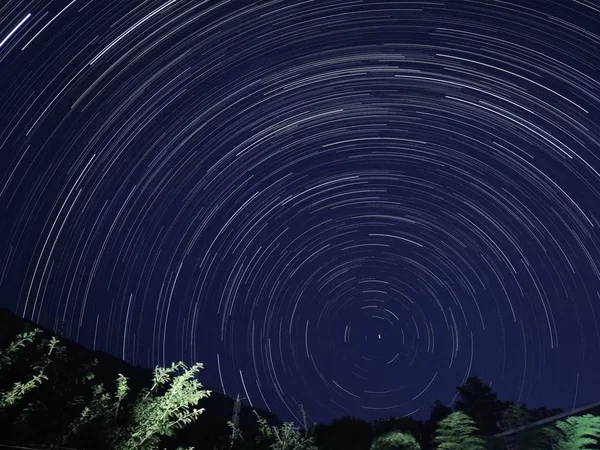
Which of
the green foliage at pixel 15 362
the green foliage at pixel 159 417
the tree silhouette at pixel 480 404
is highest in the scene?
the tree silhouette at pixel 480 404

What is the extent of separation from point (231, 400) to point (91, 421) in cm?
8366

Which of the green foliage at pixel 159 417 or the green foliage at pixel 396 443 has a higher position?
the green foliage at pixel 396 443

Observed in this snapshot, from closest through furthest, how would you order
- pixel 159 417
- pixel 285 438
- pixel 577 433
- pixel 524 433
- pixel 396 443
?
pixel 159 417
pixel 285 438
pixel 577 433
pixel 524 433
pixel 396 443

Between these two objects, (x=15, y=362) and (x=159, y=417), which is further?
(x=15, y=362)

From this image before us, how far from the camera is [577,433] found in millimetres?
31891

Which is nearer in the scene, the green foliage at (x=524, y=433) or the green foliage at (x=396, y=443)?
the green foliage at (x=524, y=433)

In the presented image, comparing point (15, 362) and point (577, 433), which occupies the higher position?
point (577, 433)

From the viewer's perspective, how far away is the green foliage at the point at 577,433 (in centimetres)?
3138

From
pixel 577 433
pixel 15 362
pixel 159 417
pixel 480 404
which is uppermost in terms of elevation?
pixel 480 404

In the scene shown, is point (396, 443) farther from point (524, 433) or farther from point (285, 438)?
point (285, 438)

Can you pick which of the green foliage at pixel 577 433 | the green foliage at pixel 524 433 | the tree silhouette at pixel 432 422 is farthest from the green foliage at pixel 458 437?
the tree silhouette at pixel 432 422

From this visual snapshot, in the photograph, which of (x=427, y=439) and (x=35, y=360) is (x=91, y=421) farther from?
(x=427, y=439)

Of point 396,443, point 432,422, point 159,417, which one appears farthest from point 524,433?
point 159,417

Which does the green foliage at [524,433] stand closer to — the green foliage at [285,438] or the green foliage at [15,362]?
the green foliage at [285,438]
